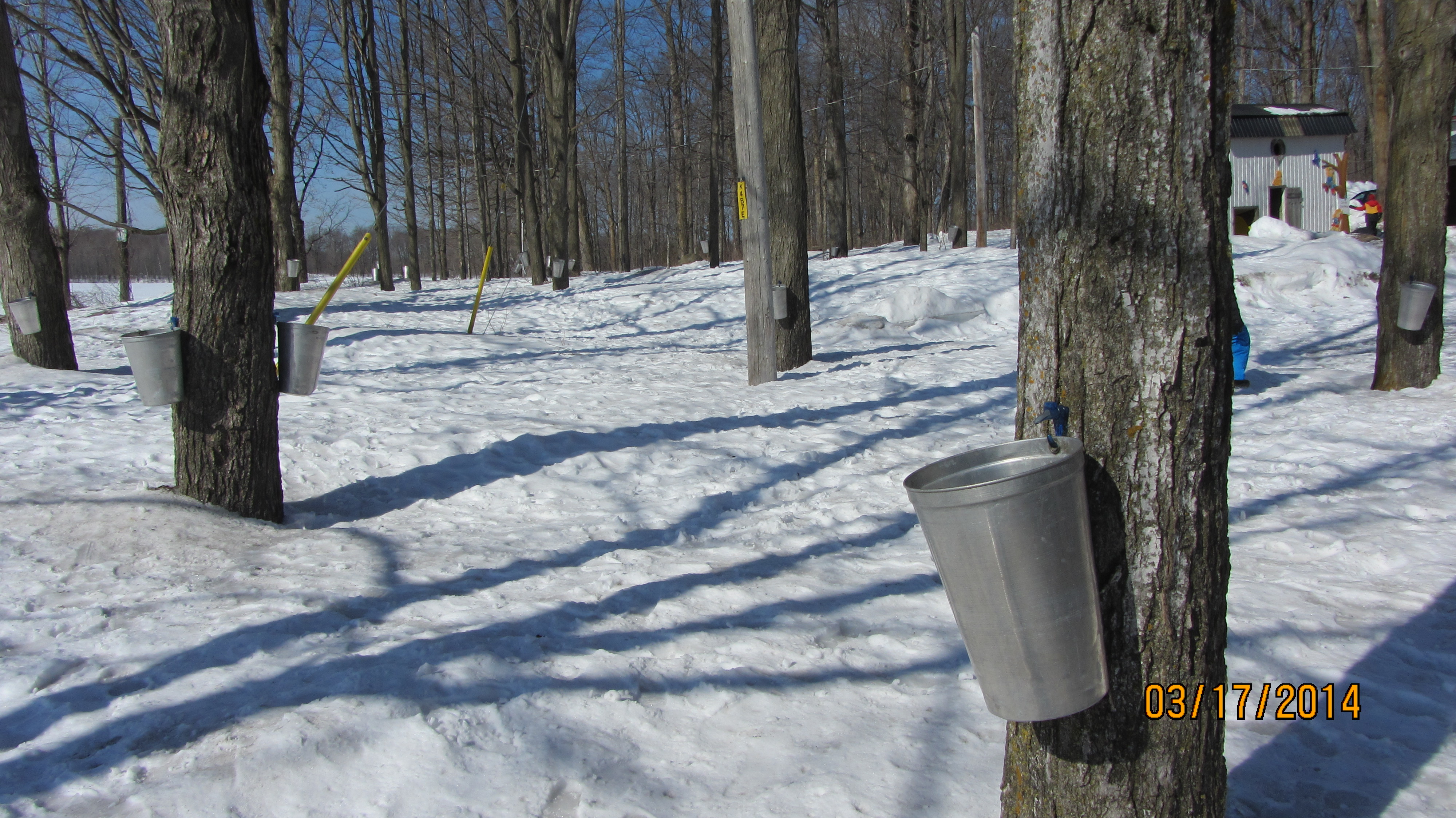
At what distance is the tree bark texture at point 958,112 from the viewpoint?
63.5ft

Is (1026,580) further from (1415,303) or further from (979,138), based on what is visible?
(979,138)

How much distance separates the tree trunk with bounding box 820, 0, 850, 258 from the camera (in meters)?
19.9

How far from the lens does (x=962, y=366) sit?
830 cm

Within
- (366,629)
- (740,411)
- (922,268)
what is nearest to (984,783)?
(366,629)

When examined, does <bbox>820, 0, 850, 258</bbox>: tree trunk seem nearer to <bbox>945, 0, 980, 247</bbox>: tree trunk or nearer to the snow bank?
<bbox>945, 0, 980, 247</bbox>: tree trunk

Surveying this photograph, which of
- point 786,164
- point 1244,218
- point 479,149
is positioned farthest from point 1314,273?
point 479,149

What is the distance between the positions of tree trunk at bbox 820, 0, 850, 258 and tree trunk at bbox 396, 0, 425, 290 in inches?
397

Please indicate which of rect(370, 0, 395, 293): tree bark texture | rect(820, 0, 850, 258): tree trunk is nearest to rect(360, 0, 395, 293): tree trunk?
rect(370, 0, 395, 293): tree bark texture

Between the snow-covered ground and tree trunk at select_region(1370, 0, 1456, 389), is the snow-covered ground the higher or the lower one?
the lower one

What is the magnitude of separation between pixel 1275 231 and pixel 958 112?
705 cm

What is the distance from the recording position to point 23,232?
7480 millimetres

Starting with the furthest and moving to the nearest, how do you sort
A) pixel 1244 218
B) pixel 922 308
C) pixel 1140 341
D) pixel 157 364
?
1. pixel 1244 218
2. pixel 922 308
3. pixel 157 364
4. pixel 1140 341
